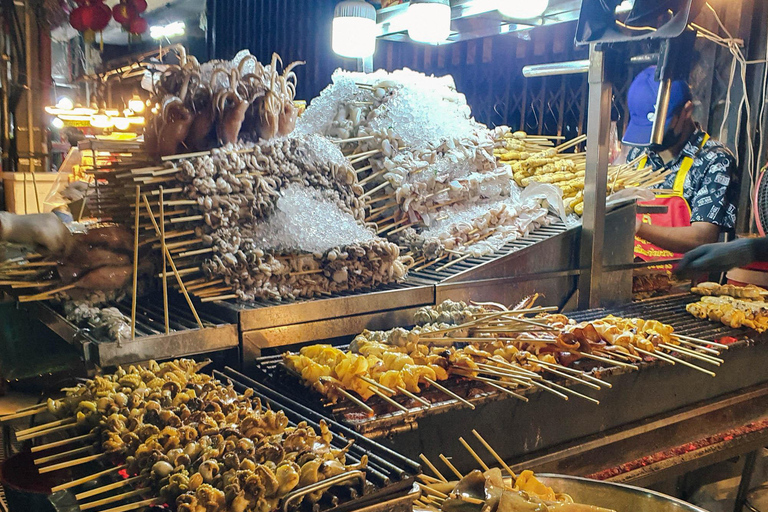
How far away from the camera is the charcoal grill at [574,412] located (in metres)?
2.37

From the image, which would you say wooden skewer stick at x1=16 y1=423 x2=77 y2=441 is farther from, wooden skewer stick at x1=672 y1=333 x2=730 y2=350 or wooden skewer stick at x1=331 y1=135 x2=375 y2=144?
wooden skewer stick at x1=672 y1=333 x2=730 y2=350

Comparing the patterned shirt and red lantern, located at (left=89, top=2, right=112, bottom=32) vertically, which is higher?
red lantern, located at (left=89, top=2, right=112, bottom=32)

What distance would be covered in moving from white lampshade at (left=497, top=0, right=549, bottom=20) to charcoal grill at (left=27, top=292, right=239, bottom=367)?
2896mm

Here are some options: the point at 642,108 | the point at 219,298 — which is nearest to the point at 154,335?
the point at 219,298

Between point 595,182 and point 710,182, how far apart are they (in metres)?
2.11

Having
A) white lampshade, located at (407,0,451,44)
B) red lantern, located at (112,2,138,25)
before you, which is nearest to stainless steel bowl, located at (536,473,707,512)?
white lampshade, located at (407,0,451,44)

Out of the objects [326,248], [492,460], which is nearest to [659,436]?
[492,460]

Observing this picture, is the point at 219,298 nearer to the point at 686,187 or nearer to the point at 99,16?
the point at 686,187

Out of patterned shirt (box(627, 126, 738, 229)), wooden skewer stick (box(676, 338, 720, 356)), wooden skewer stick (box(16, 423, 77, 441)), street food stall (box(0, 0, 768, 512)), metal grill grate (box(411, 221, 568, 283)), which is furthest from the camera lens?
patterned shirt (box(627, 126, 738, 229))

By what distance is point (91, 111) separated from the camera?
1073cm

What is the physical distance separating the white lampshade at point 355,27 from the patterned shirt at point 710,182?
9.94 ft

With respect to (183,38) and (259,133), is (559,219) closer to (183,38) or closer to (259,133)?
(259,133)

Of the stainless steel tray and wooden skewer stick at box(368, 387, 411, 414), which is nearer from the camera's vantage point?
the stainless steel tray

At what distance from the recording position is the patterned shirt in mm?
5297
